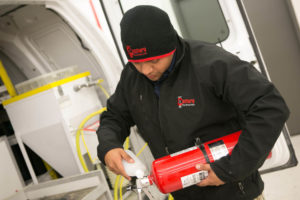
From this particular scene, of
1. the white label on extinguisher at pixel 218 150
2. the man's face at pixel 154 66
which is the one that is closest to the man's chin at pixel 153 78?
the man's face at pixel 154 66

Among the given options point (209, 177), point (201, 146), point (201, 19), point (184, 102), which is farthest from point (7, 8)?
point (209, 177)

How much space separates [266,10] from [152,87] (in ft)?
8.85

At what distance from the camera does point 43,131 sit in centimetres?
217

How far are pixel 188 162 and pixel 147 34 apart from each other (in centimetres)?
55

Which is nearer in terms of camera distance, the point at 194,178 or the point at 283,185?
the point at 194,178

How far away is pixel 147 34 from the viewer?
1040 mm

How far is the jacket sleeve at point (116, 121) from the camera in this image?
1338 mm

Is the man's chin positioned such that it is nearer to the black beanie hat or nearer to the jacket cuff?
the black beanie hat

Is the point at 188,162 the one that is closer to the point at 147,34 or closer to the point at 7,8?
the point at 147,34

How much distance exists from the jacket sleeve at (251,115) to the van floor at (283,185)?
1.73 meters

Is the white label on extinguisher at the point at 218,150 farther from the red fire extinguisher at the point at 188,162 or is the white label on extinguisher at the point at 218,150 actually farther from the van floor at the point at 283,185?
the van floor at the point at 283,185

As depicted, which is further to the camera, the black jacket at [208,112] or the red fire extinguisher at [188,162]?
the red fire extinguisher at [188,162]

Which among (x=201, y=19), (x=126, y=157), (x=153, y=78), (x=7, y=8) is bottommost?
(x=126, y=157)

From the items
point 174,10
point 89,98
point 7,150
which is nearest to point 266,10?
point 174,10
